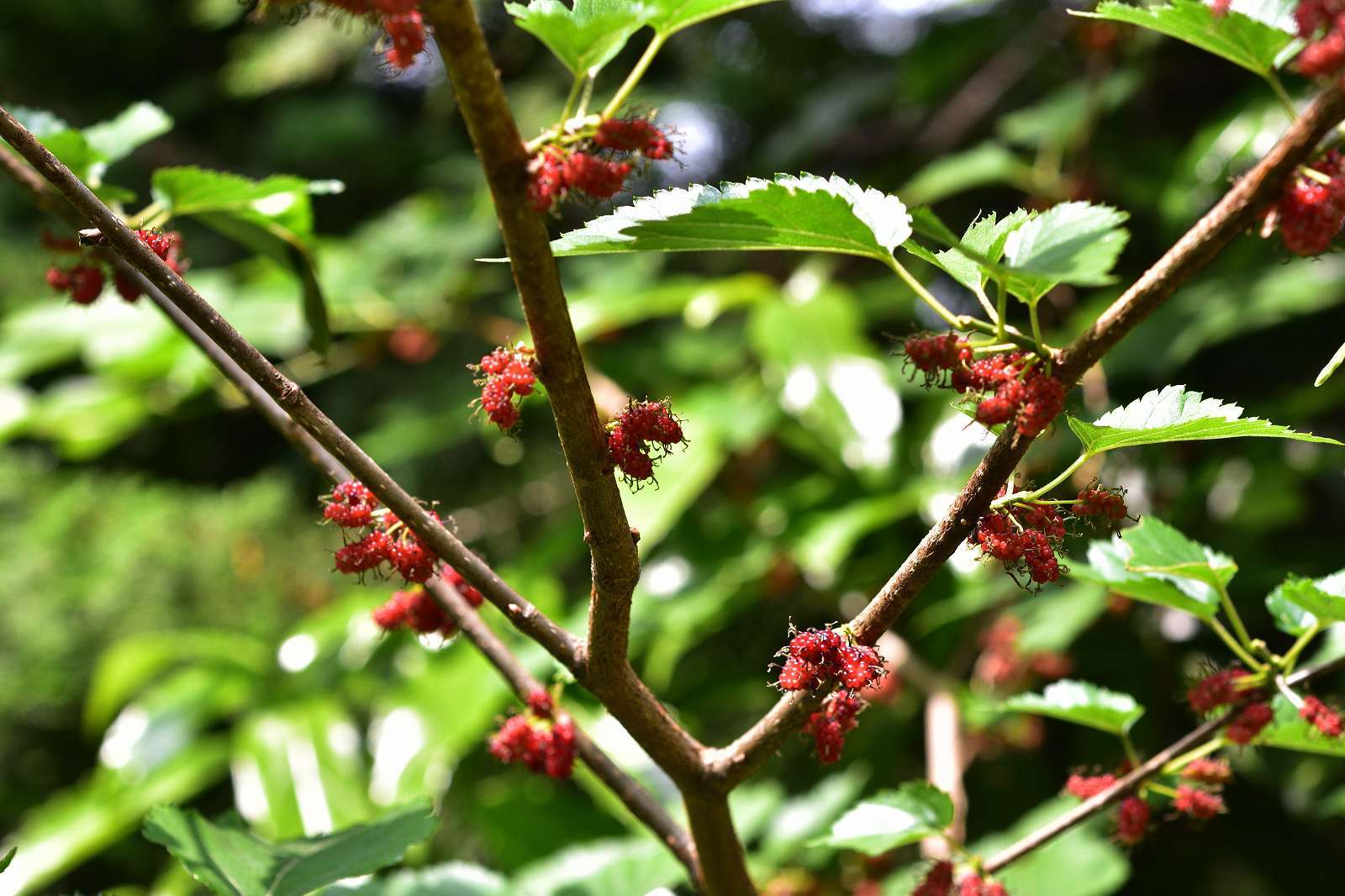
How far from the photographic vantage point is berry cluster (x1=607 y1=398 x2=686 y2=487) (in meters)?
0.45

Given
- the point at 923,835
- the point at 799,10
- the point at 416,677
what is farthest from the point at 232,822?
the point at 799,10

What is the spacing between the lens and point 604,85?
6.42ft

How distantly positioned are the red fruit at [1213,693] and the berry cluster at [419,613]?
390mm

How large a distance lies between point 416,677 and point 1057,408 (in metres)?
1.20

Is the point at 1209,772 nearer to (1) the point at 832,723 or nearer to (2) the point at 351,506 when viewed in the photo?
(1) the point at 832,723

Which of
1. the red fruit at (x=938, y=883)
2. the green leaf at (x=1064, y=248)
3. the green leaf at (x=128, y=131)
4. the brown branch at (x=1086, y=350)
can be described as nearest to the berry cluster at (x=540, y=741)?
the brown branch at (x=1086, y=350)

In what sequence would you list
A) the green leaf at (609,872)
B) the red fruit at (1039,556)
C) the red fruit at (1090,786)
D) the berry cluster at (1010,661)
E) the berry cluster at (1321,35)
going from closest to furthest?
the berry cluster at (1321,35) < the red fruit at (1039,556) < the red fruit at (1090,786) < the green leaf at (609,872) < the berry cluster at (1010,661)

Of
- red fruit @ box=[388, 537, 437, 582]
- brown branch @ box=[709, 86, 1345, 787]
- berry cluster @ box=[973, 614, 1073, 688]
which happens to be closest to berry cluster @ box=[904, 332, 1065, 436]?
brown branch @ box=[709, 86, 1345, 787]

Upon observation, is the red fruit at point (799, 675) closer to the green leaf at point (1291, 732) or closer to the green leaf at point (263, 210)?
the green leaf at point (1291, 732)

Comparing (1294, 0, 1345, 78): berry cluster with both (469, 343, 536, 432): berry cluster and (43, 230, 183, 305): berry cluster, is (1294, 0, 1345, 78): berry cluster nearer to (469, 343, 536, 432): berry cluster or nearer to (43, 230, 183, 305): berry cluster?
(469, 343, 536, 432): berry cluster

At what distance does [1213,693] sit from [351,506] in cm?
46

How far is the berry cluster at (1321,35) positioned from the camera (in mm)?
341

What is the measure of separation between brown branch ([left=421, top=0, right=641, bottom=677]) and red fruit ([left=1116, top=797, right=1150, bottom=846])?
14.0 inches

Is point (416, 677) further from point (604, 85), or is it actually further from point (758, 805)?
point (604, 85)
